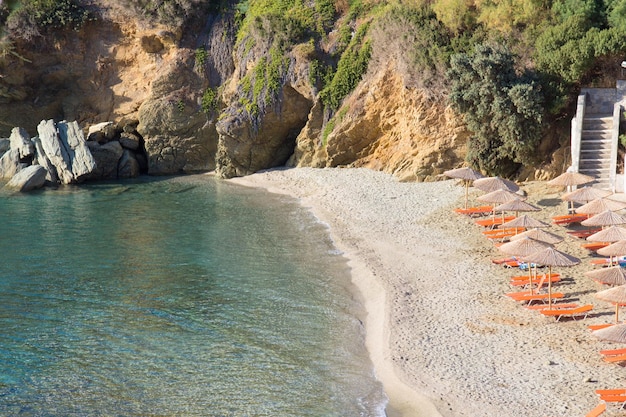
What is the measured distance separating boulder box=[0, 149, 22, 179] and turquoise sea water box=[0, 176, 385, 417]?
7.77m

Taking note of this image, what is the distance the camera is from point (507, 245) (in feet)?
82.0

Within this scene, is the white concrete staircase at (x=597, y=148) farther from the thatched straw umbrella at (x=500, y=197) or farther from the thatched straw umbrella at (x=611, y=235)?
the thatched straw umbrella at (x=611, y=235)

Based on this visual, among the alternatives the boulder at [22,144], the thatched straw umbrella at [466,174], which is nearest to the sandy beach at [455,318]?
the thatched straw umbrella at [466,174]

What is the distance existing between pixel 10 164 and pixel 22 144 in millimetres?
1411

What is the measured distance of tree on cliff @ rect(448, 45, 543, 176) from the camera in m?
34.0

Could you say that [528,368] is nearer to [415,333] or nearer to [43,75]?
[415,333]

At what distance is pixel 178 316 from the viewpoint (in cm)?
2425

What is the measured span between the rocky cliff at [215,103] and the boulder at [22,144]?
4.37m

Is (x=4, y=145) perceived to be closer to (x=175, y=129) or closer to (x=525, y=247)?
(x=175, y=129)

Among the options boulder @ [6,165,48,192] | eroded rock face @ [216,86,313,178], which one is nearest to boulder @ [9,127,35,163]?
boulder @ [6,165,48,192]

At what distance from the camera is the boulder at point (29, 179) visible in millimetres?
42531

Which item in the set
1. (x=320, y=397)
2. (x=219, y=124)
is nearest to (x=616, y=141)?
(x=320, y=397)

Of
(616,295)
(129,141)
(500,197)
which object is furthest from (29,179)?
(616,295)

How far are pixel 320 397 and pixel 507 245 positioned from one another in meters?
9.14
